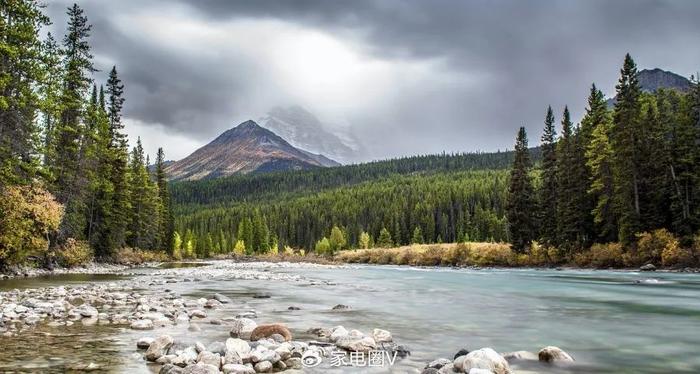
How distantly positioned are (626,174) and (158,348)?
155 feet

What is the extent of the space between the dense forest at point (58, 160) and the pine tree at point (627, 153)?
4378 cm

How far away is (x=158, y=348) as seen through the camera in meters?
8.90

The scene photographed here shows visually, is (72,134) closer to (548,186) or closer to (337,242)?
(548,186)

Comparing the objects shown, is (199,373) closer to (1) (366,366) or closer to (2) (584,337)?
(1) (366,366)

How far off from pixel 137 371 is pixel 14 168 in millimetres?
27211

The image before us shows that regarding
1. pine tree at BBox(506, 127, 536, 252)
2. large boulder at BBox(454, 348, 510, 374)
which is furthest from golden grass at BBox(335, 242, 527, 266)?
large boulder at BBox(454, 348, 510, 374)

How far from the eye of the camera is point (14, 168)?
2967 cm

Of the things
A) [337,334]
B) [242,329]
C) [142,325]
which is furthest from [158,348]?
[142,325]

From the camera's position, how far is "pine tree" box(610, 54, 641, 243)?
44.8 meters

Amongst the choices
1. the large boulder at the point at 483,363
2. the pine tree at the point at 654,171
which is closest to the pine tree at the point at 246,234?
the pine tree at the point at 654,171

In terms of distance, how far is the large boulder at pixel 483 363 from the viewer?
25.3 feet

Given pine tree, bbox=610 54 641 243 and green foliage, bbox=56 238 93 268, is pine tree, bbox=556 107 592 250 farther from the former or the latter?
green foliage, bbox=56 238 93 268

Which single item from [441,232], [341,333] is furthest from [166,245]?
[341,333]

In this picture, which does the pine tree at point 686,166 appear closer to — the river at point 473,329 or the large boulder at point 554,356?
the river at point 473,329
